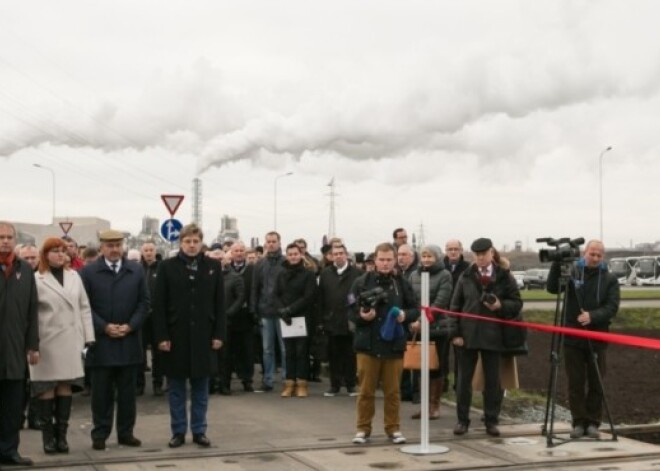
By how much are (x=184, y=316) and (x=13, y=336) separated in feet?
5.36

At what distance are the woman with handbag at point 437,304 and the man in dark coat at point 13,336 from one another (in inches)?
165

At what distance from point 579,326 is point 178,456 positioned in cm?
412

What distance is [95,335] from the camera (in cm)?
930

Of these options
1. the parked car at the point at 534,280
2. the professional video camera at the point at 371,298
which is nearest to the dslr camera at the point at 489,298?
the professional video camera at the point at 371,298

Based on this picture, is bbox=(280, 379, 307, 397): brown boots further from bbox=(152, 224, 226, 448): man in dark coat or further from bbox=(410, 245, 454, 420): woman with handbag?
bbox=(152, 224, 226, 448): man in dark coat

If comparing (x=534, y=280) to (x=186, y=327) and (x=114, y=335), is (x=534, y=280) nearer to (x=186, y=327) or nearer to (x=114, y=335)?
(x=186, y=327)

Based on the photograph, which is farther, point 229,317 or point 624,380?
point 624,380

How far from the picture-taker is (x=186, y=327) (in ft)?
31.0

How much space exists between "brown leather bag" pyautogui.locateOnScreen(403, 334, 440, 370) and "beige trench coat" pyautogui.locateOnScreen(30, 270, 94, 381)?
3642 millimetres

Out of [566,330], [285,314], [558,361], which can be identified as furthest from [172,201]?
[566,330]

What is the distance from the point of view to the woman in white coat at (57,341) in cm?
895

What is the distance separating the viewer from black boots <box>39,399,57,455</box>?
8.95 meters

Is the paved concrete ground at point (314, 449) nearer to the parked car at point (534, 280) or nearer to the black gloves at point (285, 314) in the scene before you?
the black gloves at point (285, 314)

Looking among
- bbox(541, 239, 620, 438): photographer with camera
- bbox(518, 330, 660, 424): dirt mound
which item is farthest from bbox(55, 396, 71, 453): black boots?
bbox(518, 330, 660, 424): dirt mound
